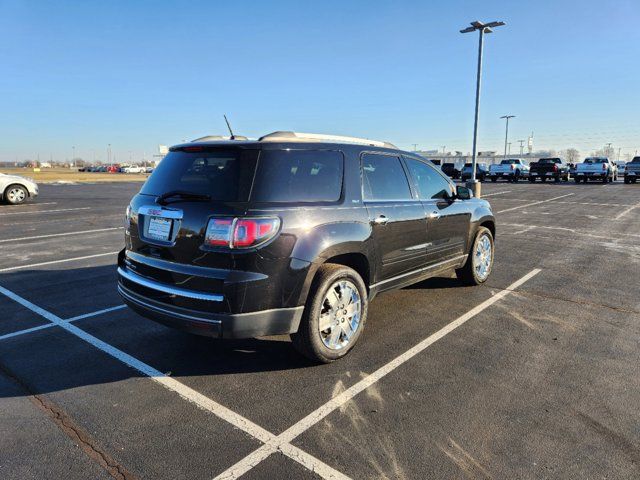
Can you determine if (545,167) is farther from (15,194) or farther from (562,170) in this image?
(15,194)

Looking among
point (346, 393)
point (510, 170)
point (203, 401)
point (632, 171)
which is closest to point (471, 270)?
point (346, 393)

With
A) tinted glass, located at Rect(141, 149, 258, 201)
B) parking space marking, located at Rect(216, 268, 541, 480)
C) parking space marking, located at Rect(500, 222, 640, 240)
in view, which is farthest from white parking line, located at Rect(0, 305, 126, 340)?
parking space marking, located at Rect(500, 222, 640, 240)

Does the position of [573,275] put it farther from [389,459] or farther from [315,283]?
[389,459]

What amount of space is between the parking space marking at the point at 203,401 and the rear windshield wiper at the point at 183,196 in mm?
1372

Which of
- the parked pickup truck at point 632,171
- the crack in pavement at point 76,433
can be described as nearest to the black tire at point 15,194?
the crack in pavement at point 76,433

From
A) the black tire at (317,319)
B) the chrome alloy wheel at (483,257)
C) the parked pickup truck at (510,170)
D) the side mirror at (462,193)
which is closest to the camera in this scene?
the black tire at (317,319)

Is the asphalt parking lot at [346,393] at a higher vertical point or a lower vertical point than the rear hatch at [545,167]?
lower

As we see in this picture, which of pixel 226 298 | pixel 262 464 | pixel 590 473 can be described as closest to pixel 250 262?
pixel 226 298

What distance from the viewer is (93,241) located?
9414mm

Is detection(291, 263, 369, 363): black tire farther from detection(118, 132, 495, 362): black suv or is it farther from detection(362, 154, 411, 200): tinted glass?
detection(362, 154, 411, 200): tinted glass

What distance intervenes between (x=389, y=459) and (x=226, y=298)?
4.73ft

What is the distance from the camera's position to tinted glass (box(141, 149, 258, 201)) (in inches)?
127

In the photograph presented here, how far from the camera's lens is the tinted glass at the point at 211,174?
3.24 meters

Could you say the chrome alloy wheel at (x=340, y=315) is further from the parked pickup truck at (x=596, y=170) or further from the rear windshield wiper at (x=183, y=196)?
the parked pickup truck at (x=596, y=170)
